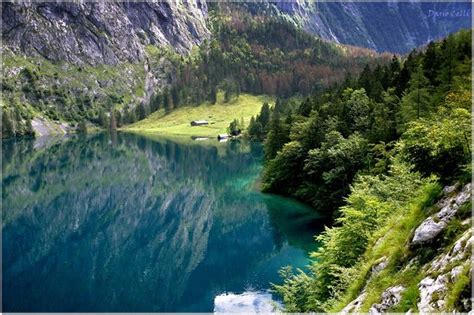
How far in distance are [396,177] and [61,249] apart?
44.8m

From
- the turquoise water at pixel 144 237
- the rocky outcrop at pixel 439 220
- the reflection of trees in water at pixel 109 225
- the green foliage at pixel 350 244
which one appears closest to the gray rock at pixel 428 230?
the rocky outcrop at pixel 439 220

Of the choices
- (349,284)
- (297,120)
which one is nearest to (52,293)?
(349,284)

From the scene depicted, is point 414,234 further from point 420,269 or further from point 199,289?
point 199,289

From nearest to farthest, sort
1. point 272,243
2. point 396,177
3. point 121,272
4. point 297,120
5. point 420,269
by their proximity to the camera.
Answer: point 420,269, point 396,177, point 121,272, point 272,243, point 297,120

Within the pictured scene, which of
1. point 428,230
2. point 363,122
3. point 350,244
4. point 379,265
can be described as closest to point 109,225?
point 363,122

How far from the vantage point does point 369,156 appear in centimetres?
5981

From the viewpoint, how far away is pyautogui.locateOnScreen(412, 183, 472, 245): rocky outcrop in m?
16.0

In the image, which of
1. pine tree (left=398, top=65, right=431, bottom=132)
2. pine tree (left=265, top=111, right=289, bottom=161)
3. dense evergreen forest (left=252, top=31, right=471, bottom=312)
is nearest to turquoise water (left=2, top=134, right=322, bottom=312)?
dense evergreen forest (left=252, top=31, right=471, bottom=312)

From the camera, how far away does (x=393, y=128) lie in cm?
5972

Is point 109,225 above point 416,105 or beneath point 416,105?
beneath

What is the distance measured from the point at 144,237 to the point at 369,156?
33916mm

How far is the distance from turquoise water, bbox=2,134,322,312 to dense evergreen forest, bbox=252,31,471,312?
6.74m

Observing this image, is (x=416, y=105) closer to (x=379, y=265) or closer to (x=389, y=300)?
(x=379, y=265)

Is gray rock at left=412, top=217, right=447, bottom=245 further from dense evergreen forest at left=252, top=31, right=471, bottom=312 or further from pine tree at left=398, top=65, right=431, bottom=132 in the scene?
pine tree at left=398, top=65, right=431, bottom=132
